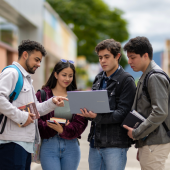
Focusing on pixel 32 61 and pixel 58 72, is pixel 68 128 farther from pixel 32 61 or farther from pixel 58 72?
pixel 32 61

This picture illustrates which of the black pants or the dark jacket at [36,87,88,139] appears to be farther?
the dark jacket at [36,87,88,139]

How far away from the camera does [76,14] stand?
26.5m

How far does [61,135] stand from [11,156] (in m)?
0.65

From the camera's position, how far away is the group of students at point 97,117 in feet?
9.04

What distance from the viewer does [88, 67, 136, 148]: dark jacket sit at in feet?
9.72

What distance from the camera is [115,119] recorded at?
2.95 m

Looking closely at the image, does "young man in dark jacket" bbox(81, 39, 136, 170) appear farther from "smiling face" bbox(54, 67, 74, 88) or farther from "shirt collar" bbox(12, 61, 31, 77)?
"shirt collar" bbox(12, 61, 31, 77)

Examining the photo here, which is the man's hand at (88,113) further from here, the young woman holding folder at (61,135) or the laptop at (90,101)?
the young woman holding folder at (61,135)

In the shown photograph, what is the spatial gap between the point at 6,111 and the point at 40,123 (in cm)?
68

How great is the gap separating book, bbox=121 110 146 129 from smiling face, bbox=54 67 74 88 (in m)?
0.93

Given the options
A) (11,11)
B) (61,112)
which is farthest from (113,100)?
(11,11)

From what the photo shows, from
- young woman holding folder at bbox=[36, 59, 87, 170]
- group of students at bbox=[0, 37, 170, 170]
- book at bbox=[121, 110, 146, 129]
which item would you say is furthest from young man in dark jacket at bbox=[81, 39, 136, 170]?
young woman holding folder at bbox=[36, 59, 87, 170]

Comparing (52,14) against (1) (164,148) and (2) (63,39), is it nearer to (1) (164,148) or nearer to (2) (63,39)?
(2) (63,39)

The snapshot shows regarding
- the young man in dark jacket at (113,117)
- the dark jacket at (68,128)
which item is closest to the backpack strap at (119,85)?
the young man in dark jacket at (113,117)
